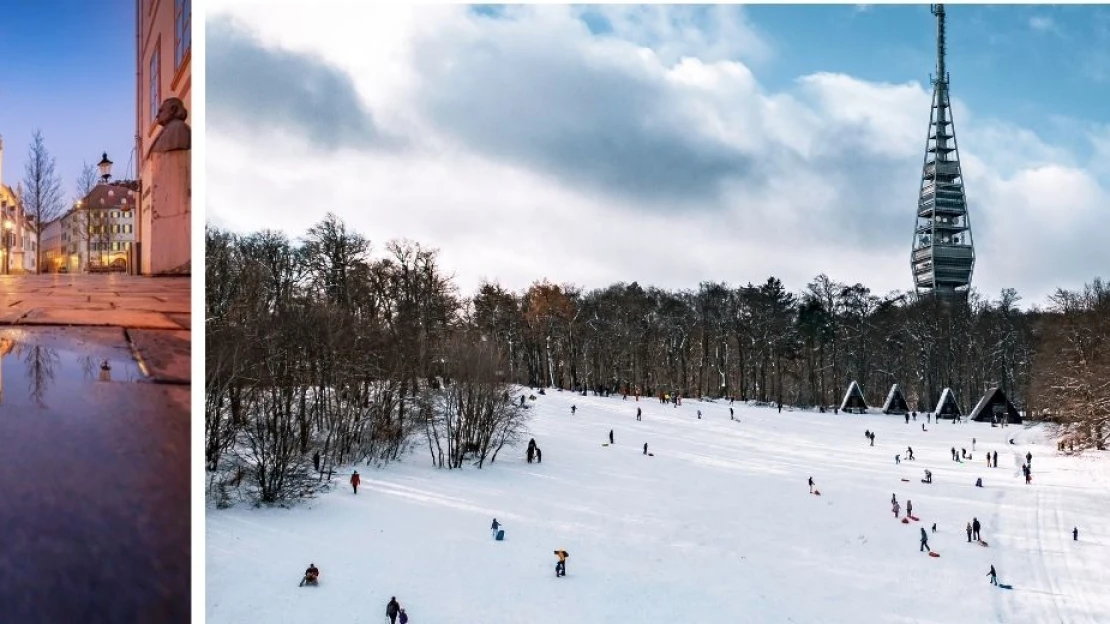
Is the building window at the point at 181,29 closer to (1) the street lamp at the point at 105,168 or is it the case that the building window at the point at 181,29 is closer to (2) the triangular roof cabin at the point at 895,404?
(1) the street lamp at the point at 105,168

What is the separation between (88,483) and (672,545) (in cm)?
1199

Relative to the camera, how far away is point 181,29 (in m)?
3.39

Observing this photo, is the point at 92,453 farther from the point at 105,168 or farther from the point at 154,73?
the point at 154,73

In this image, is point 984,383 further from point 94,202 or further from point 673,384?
point 94,202

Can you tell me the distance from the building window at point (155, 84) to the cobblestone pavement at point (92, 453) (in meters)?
0.82

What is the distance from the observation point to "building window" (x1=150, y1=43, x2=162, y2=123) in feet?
10.4

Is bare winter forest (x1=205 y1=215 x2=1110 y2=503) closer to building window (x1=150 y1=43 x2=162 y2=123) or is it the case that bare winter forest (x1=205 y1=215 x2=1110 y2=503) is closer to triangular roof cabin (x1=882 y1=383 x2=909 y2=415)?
triangular roof cabin (x1=882 y1=383 x2=909 y2=415)

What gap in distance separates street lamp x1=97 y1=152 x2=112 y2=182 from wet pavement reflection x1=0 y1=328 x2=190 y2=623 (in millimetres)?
669

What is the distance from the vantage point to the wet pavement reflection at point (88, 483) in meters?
2.62

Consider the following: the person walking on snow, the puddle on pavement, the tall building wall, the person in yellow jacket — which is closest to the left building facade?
the puddle on pavement

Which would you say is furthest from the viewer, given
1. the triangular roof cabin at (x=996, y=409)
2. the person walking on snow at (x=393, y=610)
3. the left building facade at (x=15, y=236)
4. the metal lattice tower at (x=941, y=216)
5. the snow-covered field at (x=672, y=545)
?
the metal lattice tower at (x=941, y=216)

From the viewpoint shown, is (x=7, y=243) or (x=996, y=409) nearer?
(x=7, y=243)

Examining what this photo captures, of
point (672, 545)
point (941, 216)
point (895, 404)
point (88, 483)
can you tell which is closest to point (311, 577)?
point (672, 545)

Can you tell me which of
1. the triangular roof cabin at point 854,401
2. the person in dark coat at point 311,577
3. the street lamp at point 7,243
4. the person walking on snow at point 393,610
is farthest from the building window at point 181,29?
the triangular roof cabin at point 854,401
